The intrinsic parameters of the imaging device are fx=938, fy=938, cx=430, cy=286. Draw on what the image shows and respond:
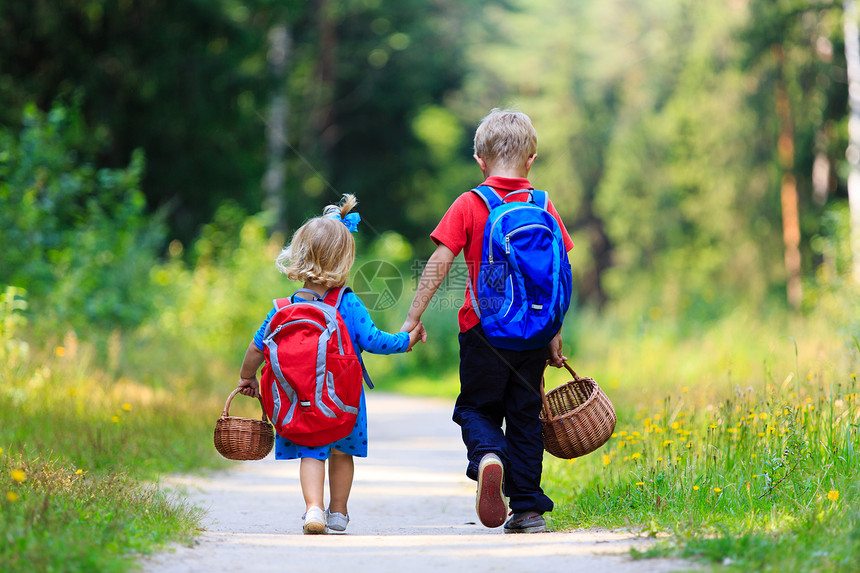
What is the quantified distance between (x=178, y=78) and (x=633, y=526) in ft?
52.9

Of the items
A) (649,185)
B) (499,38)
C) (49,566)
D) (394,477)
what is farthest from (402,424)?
(499,38)

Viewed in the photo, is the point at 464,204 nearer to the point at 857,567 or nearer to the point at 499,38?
the point at 857,567

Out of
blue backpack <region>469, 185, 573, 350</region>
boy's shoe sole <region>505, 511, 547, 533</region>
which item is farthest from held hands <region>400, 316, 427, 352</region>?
boy's shoe sole <region>505, 511, 547, 533</region>

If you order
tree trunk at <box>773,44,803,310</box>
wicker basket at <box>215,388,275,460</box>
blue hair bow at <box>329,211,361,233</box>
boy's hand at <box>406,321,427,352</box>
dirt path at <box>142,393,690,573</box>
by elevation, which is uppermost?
tree trunk at <box>773,44,803,310</box>

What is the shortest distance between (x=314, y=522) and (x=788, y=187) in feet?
64.0

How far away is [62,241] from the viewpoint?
10906mm

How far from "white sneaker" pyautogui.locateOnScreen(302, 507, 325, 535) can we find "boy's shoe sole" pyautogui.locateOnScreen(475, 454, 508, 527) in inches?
29.2

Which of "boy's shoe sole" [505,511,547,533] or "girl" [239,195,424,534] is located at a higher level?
"girl" [239,195,424,534]

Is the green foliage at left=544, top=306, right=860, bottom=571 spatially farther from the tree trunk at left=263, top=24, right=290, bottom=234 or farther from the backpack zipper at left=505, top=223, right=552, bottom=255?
the tree trunk at left=263, top=24, right=290, bottom=234

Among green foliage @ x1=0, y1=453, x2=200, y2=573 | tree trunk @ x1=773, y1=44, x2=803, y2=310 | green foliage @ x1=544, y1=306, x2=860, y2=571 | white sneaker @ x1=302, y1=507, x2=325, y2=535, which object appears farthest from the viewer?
tree trunk @ x1=773, y1=44, x2=803, y2=310

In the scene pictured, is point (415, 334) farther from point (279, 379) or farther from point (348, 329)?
point (279, 379)

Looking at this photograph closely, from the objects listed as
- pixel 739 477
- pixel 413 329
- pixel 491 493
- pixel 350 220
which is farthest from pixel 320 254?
pixel 739 477

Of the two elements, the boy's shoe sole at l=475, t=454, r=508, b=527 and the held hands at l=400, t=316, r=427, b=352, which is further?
the held hands at l=400, t=316, r=427, b=352

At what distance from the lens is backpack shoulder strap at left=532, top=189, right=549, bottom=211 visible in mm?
4617
